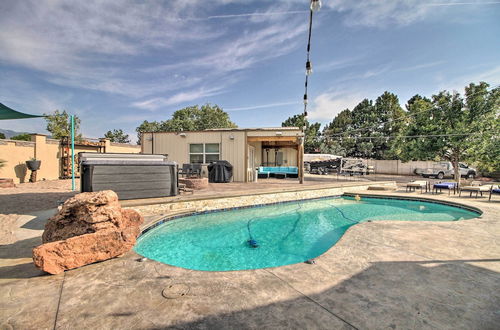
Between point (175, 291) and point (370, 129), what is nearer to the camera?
point (175, 291)

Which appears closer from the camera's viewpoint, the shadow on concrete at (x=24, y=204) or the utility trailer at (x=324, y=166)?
the shadow on concrete at (x=24, y=204)

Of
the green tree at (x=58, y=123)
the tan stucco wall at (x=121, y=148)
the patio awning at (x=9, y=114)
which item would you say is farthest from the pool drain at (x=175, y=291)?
→ the green tree at (x=58, y=123)

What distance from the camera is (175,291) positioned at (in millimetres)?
2207

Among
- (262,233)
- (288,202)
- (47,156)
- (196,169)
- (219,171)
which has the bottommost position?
(262,233)

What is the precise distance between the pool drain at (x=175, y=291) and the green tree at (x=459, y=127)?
17589 mm

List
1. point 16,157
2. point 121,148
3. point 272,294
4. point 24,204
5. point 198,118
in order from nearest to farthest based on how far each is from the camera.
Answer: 1. point 272,294
2. point 24,204
3. point 16,157
4. point 121,148
5. point 198,118

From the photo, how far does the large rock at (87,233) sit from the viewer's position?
2669 mm

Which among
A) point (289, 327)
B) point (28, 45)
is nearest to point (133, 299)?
point (289, 327)

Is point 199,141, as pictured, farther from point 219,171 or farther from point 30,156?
point 30,156

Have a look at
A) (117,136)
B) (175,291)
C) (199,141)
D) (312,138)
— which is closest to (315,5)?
(175,291)

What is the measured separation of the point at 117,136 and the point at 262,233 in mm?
45725

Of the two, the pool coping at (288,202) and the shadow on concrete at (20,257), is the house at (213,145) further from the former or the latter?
the shadow on concrete at (20,257)

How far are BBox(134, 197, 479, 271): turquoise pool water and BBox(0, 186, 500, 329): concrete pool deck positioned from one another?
4.62 ft

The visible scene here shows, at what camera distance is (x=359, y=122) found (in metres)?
30.0
